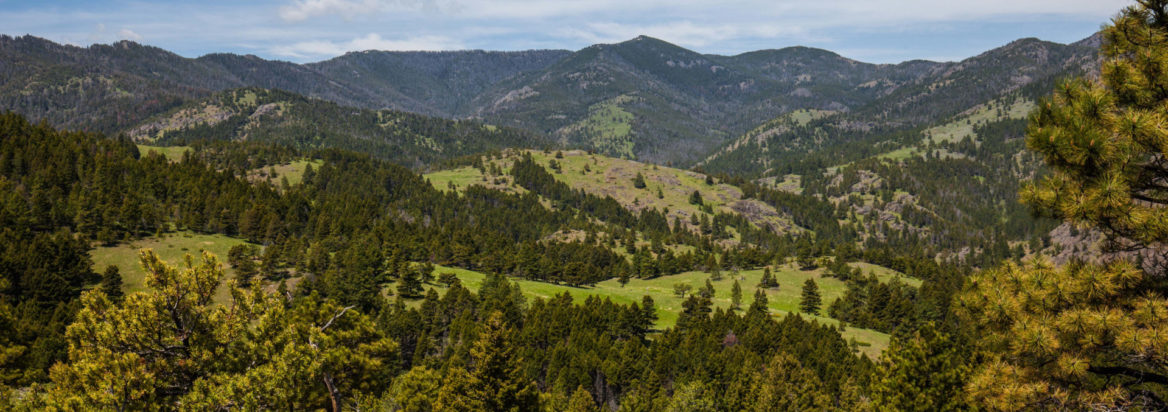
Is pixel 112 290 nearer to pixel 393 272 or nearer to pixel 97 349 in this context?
pixel 393 272

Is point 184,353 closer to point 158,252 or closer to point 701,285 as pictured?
point 158,252

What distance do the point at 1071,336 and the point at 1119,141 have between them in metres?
4.94

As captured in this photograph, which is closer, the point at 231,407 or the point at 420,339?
the point at 231,407

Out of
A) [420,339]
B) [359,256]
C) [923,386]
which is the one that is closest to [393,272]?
[359,256]

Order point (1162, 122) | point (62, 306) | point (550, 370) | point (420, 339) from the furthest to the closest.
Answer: point (420, 339), point (550, 370), point (62, 306), point (1162, 122)

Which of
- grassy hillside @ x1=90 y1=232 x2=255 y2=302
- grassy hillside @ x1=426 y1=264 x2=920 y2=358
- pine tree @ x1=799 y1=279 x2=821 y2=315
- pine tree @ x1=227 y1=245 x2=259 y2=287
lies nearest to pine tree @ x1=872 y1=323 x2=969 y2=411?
grassy hillside @ x1=426 y1=264 x2=920 y2=358

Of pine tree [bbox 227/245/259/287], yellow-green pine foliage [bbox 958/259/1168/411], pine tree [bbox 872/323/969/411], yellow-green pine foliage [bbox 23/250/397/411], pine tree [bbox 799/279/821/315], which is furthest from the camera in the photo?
pine tree [bbox 799/279/821/315]

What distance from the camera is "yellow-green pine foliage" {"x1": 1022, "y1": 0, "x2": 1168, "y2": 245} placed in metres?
12.7

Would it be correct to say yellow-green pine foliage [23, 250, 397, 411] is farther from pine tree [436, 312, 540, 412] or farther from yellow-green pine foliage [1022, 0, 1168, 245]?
yellow-green pine foliage [1022, 0, 1168, 245]

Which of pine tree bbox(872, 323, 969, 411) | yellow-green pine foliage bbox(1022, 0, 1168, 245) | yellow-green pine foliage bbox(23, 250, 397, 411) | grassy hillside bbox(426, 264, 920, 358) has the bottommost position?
grassy hillside bbox(426, 264, 920, 358)

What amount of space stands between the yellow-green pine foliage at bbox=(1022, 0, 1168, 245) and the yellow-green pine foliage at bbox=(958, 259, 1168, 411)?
148 cm

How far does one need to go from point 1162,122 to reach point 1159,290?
4.47 m

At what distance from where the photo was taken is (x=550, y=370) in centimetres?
8200

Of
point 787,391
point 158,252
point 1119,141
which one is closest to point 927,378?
point 787,391
